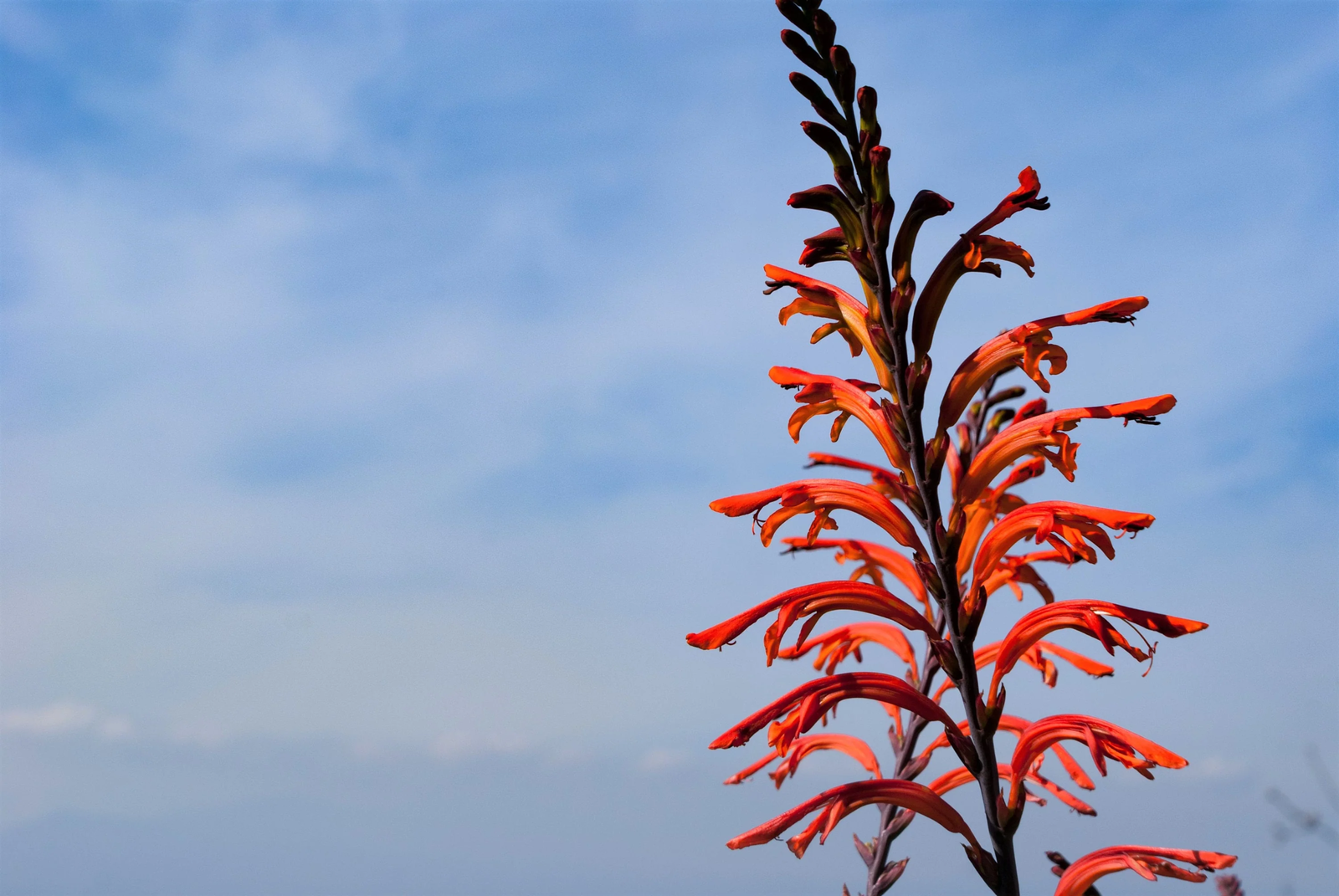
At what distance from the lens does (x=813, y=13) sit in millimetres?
5609

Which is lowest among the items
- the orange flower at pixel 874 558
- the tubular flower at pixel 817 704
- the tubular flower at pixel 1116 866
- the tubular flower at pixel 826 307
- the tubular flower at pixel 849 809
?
the tubular flower at pixel 1116 866

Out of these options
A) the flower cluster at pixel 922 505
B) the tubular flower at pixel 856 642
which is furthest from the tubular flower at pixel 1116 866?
the tubular flower at pixel 856 642

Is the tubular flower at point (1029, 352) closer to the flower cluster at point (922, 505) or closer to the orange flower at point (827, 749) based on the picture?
the flower cluster at point (922, 505)

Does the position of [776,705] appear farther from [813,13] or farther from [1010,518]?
[813,13]

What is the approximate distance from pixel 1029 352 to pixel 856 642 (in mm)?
2937

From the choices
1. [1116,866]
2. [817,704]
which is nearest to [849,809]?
[817,704]

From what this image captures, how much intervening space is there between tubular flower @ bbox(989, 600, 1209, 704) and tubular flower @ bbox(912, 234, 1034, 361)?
5.26 feet

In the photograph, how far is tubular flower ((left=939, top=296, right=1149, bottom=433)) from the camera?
5.76 meters

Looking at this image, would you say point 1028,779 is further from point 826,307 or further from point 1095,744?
point 826,307

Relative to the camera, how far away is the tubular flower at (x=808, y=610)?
5762 millimetres

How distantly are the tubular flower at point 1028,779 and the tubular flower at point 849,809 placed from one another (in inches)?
17.4

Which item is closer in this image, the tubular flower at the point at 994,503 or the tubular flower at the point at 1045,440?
the tubular flower at the point at 1045,440

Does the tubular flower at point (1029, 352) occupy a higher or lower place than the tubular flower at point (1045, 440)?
higher

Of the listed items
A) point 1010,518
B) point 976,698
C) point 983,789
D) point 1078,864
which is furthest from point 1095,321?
point 1078,864
